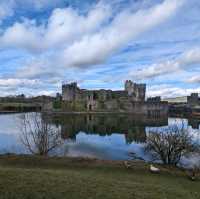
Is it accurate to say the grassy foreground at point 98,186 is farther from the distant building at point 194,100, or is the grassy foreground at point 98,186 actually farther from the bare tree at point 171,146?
the distant building at point 194,100

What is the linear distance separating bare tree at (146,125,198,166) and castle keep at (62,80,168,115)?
75353mm

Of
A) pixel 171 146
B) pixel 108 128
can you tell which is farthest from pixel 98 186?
pixel 108 128

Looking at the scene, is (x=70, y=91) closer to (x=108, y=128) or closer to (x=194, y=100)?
(x=194, y=100)

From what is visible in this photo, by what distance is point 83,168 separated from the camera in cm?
1262

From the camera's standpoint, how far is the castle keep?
94000 millimetres

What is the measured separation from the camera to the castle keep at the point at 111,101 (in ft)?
308

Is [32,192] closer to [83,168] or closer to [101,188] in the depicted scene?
[101,188]

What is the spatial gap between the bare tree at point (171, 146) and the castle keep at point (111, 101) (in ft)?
247

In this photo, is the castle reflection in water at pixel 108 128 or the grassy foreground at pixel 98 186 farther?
the castle reflection in water at pixel 108 128

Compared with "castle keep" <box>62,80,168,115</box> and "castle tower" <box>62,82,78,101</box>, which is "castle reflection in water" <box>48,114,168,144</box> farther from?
"castle tower" <box>62,82,78,101</box>

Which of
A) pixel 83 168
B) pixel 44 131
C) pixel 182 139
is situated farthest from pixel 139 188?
pixel 44 131

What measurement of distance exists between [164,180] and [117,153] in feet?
35.1

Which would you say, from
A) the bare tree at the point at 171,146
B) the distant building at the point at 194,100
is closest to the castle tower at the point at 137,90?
the distant building at the point at 194,100

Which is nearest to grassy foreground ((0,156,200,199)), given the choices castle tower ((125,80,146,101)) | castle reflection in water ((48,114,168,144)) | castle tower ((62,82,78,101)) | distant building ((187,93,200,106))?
castle reflection in water ((48,114,168,144))
